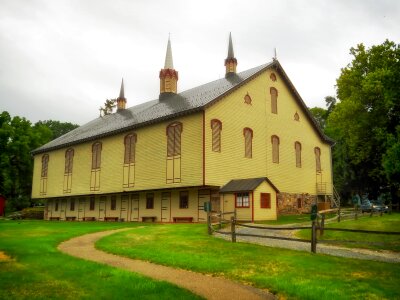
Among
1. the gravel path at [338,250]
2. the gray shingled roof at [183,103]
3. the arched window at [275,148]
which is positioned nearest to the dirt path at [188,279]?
the gravel path at [338,250]

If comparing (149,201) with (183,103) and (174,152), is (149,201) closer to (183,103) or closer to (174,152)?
(174,152)

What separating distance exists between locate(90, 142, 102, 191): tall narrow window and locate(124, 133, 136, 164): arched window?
14.8ft

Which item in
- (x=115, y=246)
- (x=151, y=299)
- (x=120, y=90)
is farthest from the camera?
(x=120, y=90)

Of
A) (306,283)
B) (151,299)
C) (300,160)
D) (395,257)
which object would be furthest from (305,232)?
(300,160)

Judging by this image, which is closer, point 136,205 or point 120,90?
point 136,205

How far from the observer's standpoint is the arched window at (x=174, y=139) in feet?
102

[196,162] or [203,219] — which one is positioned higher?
[196,162]

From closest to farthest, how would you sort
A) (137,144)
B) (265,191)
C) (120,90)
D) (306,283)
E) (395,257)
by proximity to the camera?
1. (306,283)
2. (395,257)
3. (265,191)
4. (137,144)
5. (120,90)

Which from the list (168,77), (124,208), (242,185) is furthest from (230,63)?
(124,208)

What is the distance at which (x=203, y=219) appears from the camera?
29891mm

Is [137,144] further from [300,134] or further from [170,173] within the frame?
[300,134]

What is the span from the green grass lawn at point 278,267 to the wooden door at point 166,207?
14.8 metres

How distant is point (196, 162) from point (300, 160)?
13101 mm

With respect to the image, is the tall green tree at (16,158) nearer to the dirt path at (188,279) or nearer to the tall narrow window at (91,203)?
the tall narrow window at (91,203)
